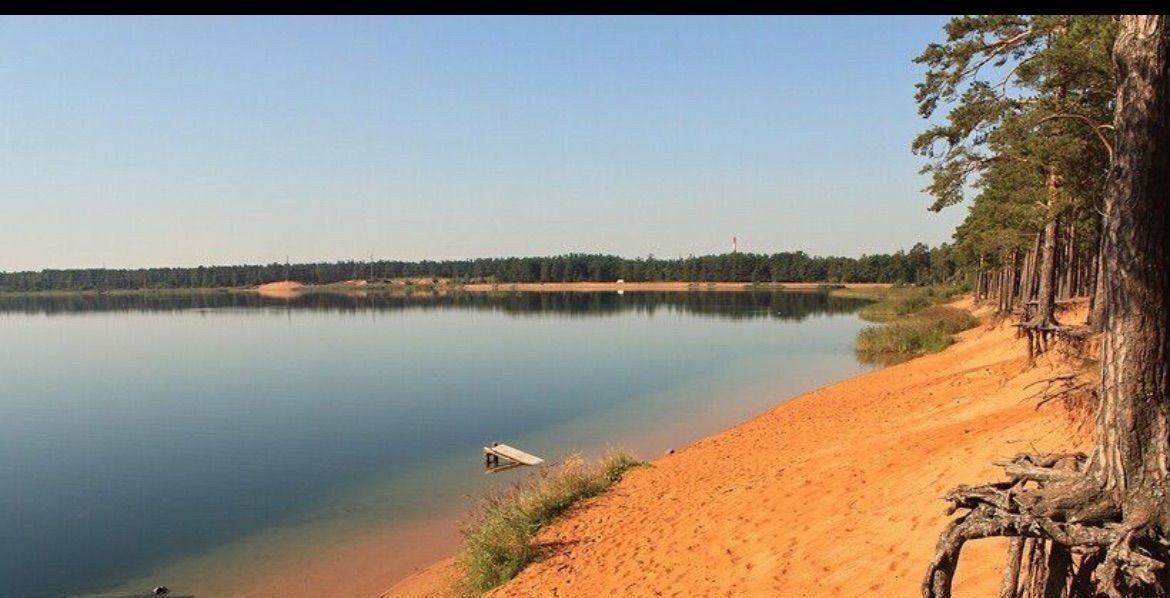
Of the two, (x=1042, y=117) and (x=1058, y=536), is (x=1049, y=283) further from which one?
(x=1058, y=536)

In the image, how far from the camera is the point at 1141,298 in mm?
5371

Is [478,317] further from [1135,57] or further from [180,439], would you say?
[1135,57]

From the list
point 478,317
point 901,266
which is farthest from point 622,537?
point 901,266

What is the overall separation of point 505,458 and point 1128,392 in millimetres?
19201

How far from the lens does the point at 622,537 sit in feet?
42.8

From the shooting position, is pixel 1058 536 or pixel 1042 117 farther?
pixel 1042 117

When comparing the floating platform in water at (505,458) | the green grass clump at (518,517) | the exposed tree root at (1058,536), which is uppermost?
the exposed tree root at (1058,536)

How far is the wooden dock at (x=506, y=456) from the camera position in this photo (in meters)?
22.1

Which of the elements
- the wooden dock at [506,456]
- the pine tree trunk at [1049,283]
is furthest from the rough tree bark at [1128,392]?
the wooden dock at [506,456]

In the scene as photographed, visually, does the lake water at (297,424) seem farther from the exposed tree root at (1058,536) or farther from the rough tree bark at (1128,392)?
the rough tree bark at (1128,392)

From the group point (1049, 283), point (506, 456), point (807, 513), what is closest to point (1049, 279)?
point (1049, 283)

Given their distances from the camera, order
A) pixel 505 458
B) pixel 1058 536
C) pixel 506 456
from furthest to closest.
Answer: pixel 505 458, pixel 506 456, pixel 1058 536

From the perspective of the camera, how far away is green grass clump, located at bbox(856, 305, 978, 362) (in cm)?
3912
